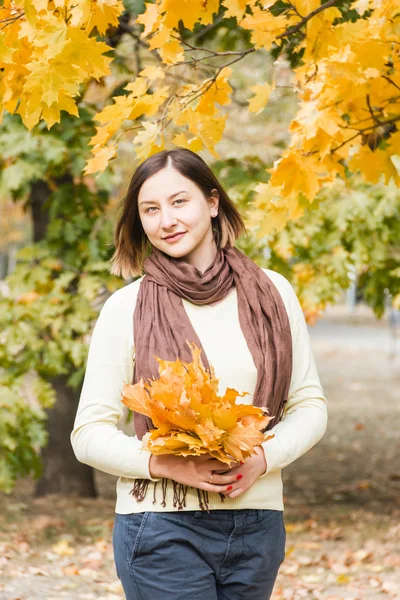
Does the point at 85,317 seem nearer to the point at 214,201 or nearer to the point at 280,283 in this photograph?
the point at 214,201

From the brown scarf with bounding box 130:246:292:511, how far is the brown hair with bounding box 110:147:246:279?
0.43 ft

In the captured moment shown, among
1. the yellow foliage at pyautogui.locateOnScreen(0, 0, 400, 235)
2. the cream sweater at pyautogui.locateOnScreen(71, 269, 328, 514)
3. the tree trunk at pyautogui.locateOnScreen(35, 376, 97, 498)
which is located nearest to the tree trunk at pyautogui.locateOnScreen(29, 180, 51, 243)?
the tree trunk at pyautogui.locateOnScreen(35, 376, 97, 498)

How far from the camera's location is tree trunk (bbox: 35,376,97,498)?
6.91 meters

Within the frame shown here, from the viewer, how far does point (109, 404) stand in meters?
2.07

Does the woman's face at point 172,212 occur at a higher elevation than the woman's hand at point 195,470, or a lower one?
higher

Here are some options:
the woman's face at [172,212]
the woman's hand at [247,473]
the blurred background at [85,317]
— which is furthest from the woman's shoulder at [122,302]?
the blurred background at [85,317]

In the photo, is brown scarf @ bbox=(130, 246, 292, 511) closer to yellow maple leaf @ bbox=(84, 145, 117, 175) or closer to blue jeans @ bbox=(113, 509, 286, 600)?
blue jeans @ bbox=(113, 509, 286, 600)

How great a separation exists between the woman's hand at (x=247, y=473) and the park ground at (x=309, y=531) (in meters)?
2.69

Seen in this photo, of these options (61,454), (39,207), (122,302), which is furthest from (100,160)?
(61,454)

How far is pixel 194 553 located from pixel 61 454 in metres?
5.13

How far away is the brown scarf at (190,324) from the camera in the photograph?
2072 mm

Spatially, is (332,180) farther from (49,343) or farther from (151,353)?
(49,343)

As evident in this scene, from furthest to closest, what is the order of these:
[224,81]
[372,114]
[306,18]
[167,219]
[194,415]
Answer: [372,114] < [224,81] < [306,18] < [167,219] < [194,415]

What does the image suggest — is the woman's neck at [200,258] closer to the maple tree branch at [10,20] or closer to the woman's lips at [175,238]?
the woman's lips at [175,238]
